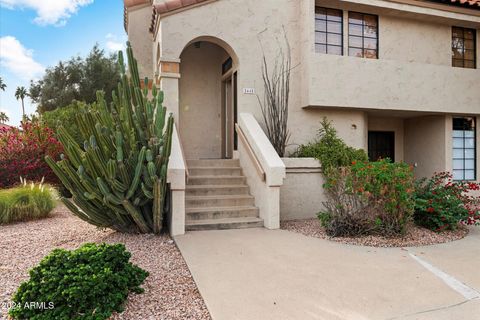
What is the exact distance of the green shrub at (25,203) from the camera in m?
7.98

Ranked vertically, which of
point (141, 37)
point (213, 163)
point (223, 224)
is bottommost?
point (223, 224)

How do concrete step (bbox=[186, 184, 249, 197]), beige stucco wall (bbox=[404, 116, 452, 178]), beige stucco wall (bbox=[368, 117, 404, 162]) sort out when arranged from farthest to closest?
beige stucco wall (bbox=[368, 117, 404, 162]) < beige stucco wall (bbox=[404, 116, 452, 178]) < concrete step (bbox=[186, 184, 249, 197])

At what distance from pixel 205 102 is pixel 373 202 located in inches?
275

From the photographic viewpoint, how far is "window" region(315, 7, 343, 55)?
10422mm

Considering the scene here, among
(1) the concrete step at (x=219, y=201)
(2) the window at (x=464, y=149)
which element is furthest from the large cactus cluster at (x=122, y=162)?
(2) the window at (x=464, y=149)

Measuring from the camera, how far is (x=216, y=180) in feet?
28.5

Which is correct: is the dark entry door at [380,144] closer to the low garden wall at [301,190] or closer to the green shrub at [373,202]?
the low garden wall at [301,190]

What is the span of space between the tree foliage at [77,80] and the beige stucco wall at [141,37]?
8.13 m

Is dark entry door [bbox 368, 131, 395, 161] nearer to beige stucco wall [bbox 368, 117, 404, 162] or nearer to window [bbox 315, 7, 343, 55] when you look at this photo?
beige stucco wall [bbox 368, 117, 404, 162]

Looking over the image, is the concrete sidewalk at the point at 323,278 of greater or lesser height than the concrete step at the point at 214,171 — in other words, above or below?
below

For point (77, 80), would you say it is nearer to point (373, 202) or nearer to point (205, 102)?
point (205, 102)

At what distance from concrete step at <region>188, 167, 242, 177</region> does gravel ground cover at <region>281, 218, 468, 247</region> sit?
2.08 metres

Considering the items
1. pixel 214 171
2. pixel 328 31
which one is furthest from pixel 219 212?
pixel 328 31

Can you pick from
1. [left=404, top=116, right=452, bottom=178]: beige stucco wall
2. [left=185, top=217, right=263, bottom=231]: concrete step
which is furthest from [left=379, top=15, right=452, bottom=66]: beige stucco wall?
[left=185, top=217, right=263, bottom=231]: concrete step
